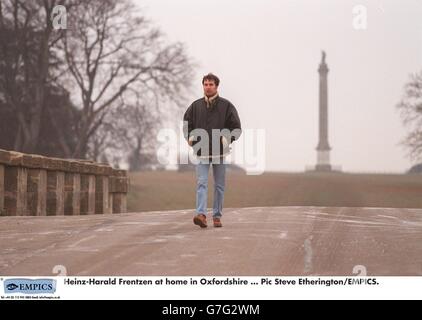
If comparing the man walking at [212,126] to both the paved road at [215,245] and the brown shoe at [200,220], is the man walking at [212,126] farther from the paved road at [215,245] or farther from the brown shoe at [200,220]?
the paved road at [215,245]

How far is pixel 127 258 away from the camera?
20.1ft

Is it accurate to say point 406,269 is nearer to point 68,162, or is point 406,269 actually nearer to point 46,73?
point 68,162

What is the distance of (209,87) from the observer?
7414 millimetres

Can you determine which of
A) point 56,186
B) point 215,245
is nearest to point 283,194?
point 56,186

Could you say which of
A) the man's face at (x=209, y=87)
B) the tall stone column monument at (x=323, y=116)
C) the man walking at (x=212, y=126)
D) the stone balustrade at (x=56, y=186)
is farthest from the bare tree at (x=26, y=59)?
the tall stone column monument at (x=323, y=116)

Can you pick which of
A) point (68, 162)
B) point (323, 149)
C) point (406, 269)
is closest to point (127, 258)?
point (406, 269)

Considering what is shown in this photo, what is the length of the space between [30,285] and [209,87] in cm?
310

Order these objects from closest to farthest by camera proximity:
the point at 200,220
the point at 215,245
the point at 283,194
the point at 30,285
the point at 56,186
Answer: the point at 30,285 < the point at 215,245 < the point at 200,220 < the point at 56,186 < the point at 283,194

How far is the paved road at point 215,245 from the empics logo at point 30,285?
35 cm

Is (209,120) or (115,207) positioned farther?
(115,207)

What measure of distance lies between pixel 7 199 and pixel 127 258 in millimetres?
5527

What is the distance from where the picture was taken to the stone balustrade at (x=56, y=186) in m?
11.1

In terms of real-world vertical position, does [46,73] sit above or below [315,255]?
above

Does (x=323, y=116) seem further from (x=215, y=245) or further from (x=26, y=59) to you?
(x=215, y=245)
